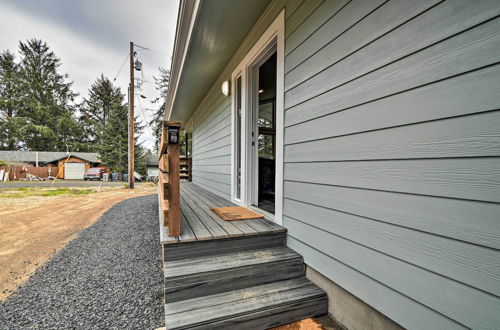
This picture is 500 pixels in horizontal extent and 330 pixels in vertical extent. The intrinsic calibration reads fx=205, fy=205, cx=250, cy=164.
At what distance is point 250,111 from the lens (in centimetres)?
271

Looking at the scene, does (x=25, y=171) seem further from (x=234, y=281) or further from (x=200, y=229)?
(x=234, y=281)

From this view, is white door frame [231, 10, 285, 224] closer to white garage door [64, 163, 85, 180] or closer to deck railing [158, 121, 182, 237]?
deck railing [158, 121, 182, 237]

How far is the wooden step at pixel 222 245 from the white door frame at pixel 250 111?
202mm

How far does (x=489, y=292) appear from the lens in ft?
2.34

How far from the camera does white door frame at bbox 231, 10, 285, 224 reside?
1.93 m

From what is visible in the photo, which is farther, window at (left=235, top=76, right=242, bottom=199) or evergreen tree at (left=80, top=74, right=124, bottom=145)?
evergreen tree at (left=80, top=74, right=124, bottom=145)

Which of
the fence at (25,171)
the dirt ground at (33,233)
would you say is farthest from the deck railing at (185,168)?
the fence at (25,171)

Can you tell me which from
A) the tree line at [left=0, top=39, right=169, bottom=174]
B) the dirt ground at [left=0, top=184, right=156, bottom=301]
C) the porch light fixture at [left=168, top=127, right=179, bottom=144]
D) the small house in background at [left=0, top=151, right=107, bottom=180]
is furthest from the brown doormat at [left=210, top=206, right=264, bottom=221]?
the small house in background at [left=0, top=151, right=107, bottom=180]

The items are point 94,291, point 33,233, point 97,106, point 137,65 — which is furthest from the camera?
point 97,106

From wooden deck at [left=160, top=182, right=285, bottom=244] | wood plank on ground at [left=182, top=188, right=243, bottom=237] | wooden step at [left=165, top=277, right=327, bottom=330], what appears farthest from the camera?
wood plank on ground at [left=182, top=188, right=243, bottom=237]

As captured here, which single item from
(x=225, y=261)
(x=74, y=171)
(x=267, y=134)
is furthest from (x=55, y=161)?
(x=225, y=261)

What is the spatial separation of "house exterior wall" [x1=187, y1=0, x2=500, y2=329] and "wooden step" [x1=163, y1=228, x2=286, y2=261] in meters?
0.27

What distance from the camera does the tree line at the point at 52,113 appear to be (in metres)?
19.5

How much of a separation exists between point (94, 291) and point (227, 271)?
4.18 feet
